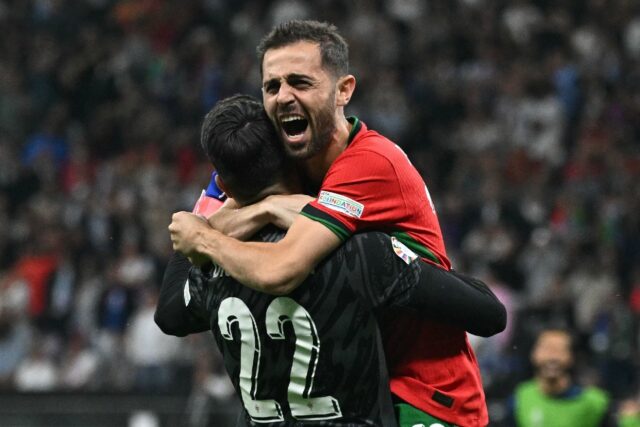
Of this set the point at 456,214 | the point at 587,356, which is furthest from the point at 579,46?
the point at 587,356

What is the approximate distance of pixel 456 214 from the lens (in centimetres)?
1119

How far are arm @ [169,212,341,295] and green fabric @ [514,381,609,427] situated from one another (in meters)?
4.11

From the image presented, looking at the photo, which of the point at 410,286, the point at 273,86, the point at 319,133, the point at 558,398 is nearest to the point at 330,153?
the point at 319,133

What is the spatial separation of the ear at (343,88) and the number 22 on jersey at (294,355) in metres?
0.65

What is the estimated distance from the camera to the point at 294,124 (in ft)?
12.5

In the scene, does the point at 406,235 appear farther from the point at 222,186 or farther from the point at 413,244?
the point at 222,186

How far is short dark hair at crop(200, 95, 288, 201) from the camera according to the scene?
3.66m

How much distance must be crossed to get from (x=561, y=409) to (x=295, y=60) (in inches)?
167

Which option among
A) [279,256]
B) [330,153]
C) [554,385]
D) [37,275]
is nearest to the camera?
[279,256]

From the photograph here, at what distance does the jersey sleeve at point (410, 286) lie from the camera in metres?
3.65

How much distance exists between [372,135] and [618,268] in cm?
677

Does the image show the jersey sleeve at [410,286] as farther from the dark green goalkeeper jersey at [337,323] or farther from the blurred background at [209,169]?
the blurred background at [209,169]

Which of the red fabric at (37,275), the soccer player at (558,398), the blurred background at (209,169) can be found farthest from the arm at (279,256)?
the red fabric at (37,275)

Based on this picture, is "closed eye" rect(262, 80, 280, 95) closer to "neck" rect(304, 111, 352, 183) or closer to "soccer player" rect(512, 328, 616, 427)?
"neck" rect(304, 111, 352, 183)
